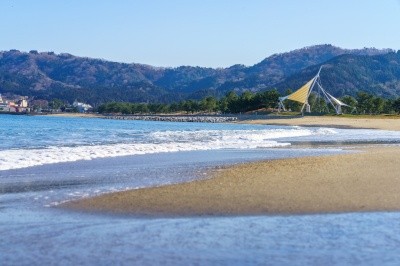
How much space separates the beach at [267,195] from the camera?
1109cm

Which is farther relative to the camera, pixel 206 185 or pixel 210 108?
pixel 210 108

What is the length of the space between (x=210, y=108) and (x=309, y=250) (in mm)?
157760

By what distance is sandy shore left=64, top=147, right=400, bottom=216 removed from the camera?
1112 cm

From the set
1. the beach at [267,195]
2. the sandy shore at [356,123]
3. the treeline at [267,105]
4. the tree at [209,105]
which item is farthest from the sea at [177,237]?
the tree at [209,105]

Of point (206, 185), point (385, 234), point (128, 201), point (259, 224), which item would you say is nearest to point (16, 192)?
point (128, 201)

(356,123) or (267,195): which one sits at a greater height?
(267,195)

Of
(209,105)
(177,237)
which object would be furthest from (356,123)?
(209,105)

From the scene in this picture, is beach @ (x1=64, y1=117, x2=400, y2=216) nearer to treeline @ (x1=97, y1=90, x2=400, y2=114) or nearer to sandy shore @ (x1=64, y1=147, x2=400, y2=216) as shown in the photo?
sandy shore @ (x1=64, y1=147, x2=400, y2=216)

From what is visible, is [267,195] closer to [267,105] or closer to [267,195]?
[267,195]

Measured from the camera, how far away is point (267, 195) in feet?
41.3

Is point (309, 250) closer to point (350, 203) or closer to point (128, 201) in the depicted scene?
point (350, 203)

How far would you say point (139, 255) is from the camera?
769cm

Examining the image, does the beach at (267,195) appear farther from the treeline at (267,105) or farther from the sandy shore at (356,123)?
the treeline at (267,105)

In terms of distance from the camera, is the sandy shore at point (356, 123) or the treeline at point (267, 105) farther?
the treeline at point (267, 105)
